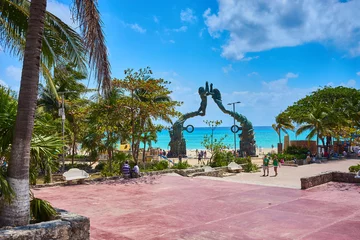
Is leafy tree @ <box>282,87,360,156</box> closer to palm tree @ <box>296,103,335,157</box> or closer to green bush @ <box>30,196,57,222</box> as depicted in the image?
palm tree @ <box>296,103,335,157</box>

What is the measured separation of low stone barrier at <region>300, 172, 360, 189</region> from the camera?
546 inches

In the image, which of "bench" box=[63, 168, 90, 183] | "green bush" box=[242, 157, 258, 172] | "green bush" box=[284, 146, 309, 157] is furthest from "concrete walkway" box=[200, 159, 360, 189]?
"green bush" box=[284, 146, 309, 157]

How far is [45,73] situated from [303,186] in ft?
35.7

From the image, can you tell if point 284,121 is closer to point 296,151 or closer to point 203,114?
point 296,151

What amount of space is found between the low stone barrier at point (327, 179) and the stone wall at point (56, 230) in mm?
10254

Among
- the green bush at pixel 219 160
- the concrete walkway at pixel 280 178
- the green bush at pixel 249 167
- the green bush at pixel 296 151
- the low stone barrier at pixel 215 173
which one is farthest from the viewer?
Answer: the green bush at pixel 296 151

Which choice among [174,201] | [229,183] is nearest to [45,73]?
[174,201]

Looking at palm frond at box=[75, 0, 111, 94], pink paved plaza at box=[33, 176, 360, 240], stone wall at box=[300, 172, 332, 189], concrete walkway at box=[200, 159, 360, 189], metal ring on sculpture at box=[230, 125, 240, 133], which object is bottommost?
pink paved plaza at box=[33, 176, 360, 240]

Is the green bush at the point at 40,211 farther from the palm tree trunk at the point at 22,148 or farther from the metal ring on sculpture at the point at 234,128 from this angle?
the metal ring on sculpture at the point at 234,128

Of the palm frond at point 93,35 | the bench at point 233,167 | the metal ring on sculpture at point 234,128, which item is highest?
the metal ring on sculpture at point 234,128

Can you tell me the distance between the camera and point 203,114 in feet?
143

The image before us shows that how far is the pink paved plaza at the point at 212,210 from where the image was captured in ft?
25.6

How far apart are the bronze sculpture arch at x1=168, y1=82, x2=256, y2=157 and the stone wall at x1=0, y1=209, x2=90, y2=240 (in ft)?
118

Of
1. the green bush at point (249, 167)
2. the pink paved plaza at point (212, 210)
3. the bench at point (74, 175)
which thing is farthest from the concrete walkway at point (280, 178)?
the bench at point (74, 175)
